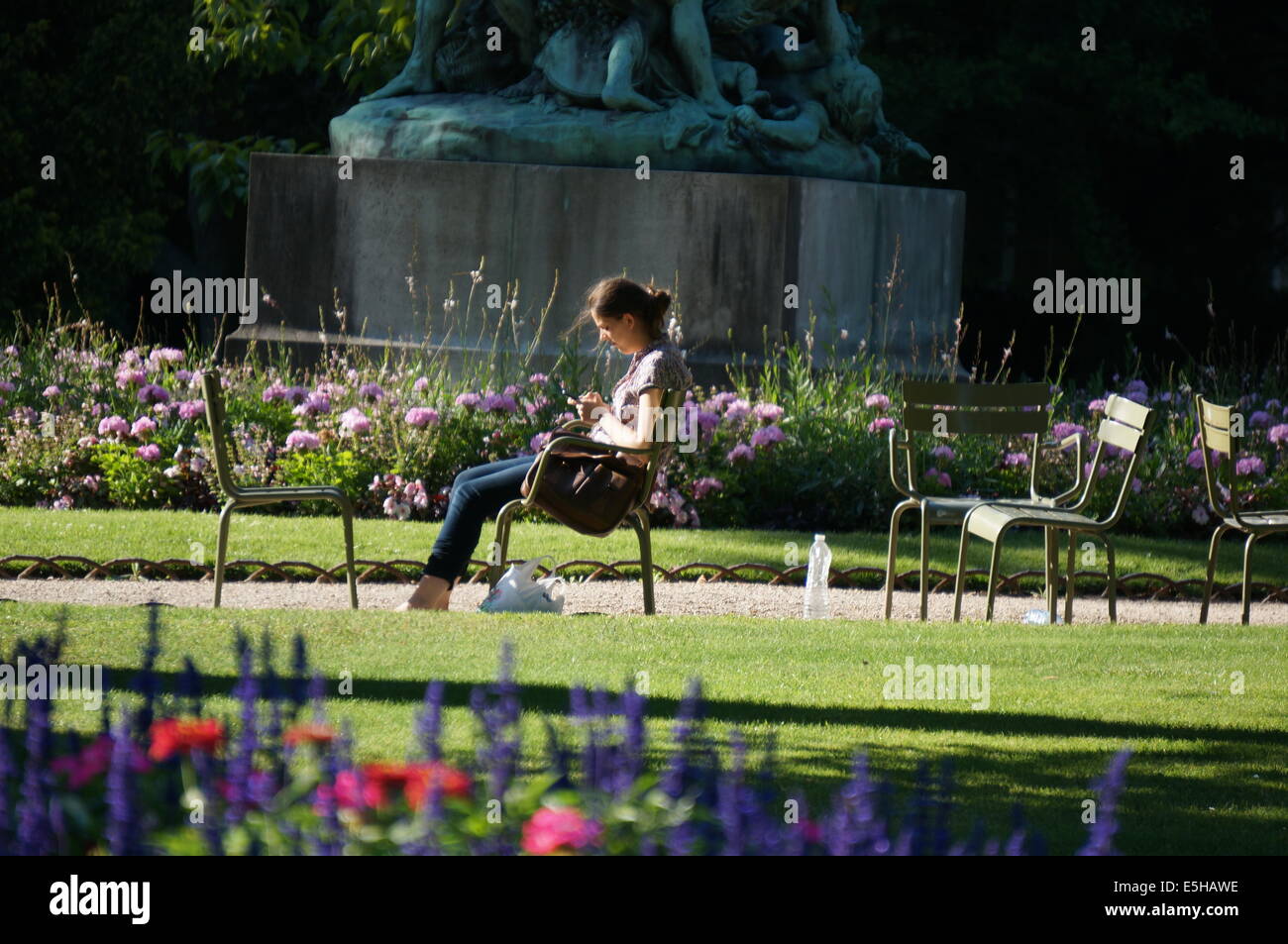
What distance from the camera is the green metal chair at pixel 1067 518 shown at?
26.6 feet

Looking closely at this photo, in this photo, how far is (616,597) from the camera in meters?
9.07

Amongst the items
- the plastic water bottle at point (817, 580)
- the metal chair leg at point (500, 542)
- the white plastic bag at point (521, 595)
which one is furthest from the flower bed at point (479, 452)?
the white plastic bag at point (521, 595)

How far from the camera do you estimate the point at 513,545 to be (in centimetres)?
1028

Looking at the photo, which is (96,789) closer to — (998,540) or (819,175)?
(998,540)

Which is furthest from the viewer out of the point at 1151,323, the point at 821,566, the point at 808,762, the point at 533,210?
the point at 1151,323

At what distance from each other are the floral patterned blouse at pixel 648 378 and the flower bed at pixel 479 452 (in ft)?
9.45

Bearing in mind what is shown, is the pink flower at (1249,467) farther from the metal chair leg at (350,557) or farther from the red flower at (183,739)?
the red flower at (183,739)

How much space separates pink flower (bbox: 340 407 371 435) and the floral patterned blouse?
3.29 metres

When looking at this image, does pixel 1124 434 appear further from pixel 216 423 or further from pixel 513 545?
pixel 216 423

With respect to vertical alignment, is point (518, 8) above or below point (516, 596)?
above

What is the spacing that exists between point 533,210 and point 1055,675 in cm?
777

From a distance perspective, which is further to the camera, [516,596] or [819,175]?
[819,175]

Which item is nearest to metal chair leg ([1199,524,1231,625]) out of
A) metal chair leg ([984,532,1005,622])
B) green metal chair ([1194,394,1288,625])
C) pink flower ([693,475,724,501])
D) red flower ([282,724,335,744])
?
green metal chair ([1194,394,1288,625])
